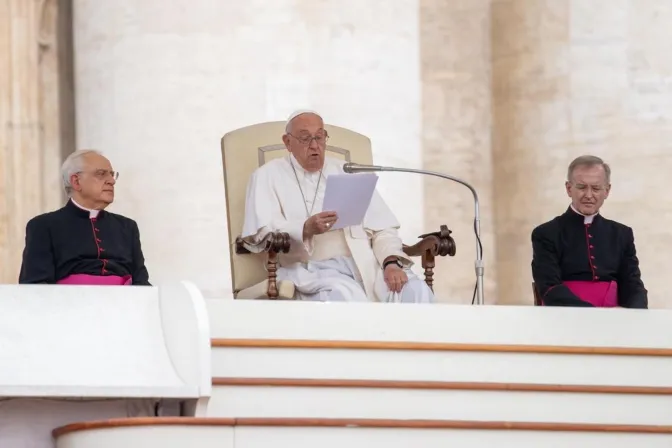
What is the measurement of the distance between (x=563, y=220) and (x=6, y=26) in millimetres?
4094

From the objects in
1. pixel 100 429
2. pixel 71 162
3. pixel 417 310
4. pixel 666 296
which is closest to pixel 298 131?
pixel 71 162

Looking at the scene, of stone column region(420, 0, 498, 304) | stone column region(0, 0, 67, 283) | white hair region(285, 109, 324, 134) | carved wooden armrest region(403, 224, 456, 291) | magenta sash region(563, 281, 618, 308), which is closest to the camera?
magenta sash region(563, 281, 618, 308)

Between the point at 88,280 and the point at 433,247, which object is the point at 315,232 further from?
the point at 88,280

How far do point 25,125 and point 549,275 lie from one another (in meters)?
3.98

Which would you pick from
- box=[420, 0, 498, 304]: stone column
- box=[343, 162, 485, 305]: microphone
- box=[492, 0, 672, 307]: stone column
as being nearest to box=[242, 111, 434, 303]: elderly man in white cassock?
box=[343, 162, 485, 305]: microphone

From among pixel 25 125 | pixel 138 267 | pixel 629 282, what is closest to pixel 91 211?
pixel 138 267

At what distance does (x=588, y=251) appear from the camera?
6758 mm

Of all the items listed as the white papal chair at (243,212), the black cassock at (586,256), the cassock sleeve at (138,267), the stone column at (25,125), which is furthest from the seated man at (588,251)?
the stone column at (25,125)

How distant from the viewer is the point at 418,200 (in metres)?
9.32

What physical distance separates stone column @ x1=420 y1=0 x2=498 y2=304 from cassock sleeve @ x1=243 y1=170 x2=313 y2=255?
286 cm

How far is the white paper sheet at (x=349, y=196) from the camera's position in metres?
6.62

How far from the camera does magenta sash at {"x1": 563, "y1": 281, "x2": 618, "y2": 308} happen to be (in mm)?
6715

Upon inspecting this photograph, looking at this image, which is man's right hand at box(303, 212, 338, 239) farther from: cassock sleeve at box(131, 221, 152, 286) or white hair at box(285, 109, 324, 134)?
cassock sleeve at box(131, 221, 152, 286)

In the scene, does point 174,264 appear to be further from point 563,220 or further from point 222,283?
point 563,220
